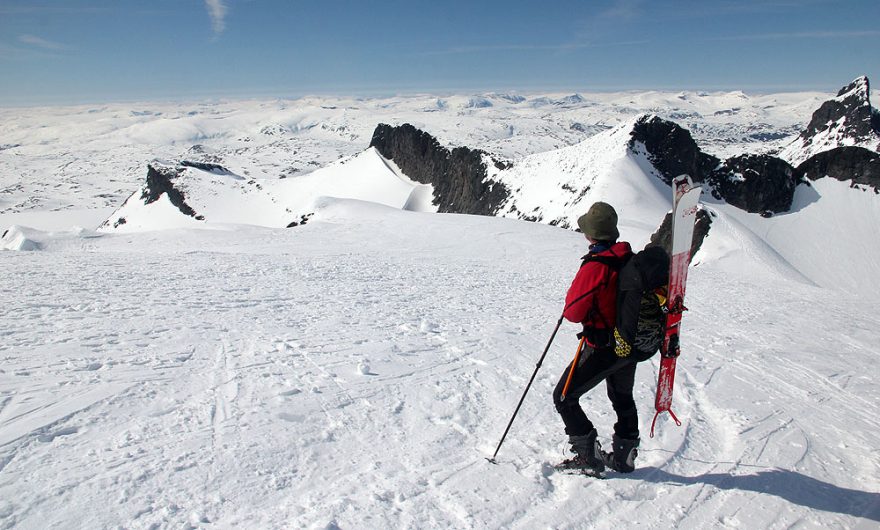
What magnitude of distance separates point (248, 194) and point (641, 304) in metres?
92.9

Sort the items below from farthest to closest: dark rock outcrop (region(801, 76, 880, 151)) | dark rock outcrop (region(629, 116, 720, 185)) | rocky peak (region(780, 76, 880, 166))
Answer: rocky peak (region(780, 76, 880, 166)) < dark rock outcrop (region(801, 76, 880, 151)) < dark rock outcrop (region(629, 116, 720, 185))

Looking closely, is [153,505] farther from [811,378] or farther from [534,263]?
[534,263]

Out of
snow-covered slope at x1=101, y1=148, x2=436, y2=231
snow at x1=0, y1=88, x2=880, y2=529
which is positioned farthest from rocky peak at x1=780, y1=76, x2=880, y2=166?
snow at x1=0, y1=88, x2=880, y2=529

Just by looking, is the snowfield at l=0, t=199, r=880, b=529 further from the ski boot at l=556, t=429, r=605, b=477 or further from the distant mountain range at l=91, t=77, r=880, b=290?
the distant mountain range at l=91, t=77, r=880, b=290

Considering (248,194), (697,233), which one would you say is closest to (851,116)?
(697,233)

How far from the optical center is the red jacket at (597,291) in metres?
4.24

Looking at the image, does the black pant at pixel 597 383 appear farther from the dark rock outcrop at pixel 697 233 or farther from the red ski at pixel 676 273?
the dark rock outcrop at pixel 697 233

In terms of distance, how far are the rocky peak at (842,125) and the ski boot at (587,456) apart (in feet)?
405

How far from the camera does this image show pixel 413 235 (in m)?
27.1

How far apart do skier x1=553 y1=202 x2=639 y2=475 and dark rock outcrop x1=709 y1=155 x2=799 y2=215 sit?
5622 centimetres

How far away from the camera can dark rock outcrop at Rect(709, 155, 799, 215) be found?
52281 mm

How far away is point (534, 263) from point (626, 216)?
1104 inches

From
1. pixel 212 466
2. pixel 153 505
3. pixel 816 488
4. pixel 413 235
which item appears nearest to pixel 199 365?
pixel 212 466

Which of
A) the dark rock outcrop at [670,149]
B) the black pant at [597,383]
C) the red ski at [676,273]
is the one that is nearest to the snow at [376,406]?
the black pant at [597,383]
